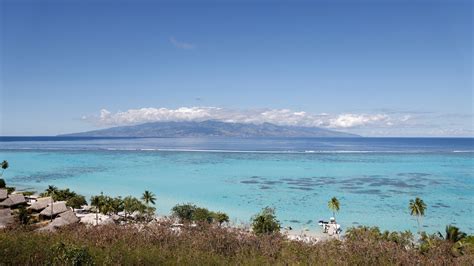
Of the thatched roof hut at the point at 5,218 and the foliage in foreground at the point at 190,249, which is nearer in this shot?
the foliage in foreground at the point at 190,249

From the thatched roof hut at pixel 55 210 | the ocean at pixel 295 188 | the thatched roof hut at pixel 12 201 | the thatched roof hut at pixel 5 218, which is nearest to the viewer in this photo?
the thatched roof hut at pixel 5 218

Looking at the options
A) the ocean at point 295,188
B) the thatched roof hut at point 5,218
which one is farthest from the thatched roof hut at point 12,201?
the ocean at point 295,188

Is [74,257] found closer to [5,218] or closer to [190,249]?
[190,249]

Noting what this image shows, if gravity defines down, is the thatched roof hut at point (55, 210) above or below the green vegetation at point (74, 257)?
below

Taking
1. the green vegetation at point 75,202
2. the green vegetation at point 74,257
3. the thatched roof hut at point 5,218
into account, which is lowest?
the green vegetation at point 75,202

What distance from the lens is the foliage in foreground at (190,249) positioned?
6777 millimetres

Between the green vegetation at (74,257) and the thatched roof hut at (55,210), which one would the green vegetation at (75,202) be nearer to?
the thatched roof hut at (55,210)

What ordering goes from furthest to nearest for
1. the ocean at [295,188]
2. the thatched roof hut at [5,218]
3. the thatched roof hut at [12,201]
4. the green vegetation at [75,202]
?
the ocean at [295,188]
the green vegetation at [75,202]
the thatched roof hut at [12,201]
the thatched roof hut at [5,218]

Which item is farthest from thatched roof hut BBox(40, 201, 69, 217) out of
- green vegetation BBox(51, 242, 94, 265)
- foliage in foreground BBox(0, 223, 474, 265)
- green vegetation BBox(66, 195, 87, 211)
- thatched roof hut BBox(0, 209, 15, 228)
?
green vegetation BBox(51, 242, 94, 265)

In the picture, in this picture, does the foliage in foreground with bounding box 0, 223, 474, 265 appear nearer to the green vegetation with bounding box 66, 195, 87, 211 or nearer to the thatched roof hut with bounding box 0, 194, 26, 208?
the thatched roof hut with bounding box 0, 194, 26, 208

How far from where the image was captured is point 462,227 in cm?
3603

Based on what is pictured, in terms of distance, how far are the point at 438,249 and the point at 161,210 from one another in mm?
35202

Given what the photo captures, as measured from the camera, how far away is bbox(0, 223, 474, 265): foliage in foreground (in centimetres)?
678

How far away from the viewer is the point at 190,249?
25.9 ft
